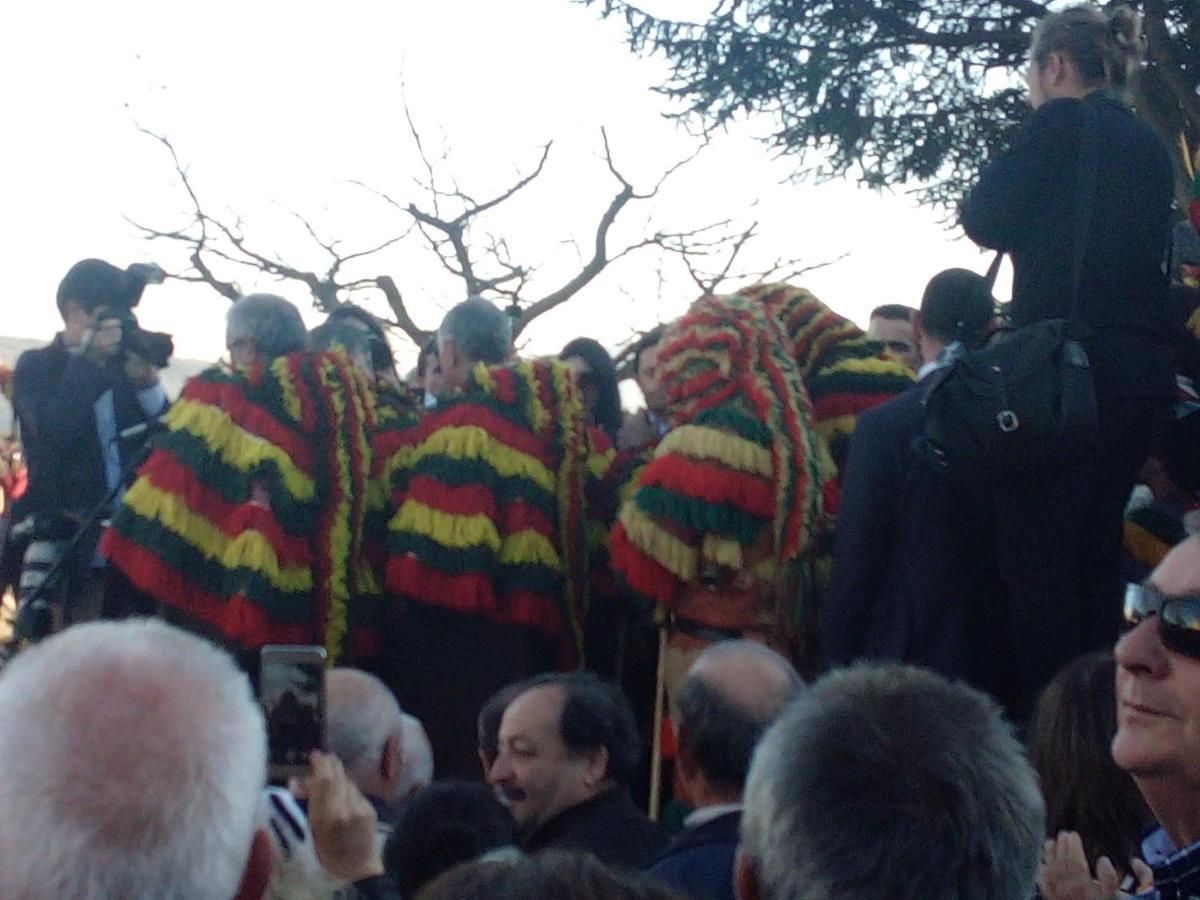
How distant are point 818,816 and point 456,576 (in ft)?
12.1

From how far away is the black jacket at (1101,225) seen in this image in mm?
4504

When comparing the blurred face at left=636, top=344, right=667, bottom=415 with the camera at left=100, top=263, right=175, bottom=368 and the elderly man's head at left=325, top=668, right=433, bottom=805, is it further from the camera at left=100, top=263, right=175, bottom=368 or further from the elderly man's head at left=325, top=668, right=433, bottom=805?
the elderly man's head at left=325, top=668, right=433, bottom=805

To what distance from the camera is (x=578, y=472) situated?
5961mm

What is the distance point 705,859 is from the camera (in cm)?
324

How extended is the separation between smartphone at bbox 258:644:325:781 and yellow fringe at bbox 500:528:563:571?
2.82 metres

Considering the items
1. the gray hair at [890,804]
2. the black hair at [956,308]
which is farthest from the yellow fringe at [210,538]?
the gray hair at [890,804]

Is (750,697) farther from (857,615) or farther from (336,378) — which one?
(336,378)

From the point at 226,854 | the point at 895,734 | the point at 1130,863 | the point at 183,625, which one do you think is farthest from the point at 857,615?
the point at 226,854

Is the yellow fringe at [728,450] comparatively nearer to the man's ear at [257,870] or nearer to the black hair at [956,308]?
the black hair at [956,308]

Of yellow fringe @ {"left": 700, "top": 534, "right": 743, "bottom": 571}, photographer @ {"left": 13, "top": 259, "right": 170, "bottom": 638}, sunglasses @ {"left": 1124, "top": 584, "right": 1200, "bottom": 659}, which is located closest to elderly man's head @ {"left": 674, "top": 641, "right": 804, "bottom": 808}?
sunglasses @ {"left": 1124, "top": 584, "right": 1200, "bottom": 659}

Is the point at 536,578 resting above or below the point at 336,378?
below

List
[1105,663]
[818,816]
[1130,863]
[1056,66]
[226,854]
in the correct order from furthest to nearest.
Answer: [1056,66]
[1105,663]
[1130,863]
[818,816]
[226,854]

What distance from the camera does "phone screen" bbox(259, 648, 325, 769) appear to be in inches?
113

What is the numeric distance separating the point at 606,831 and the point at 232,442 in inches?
87.2
